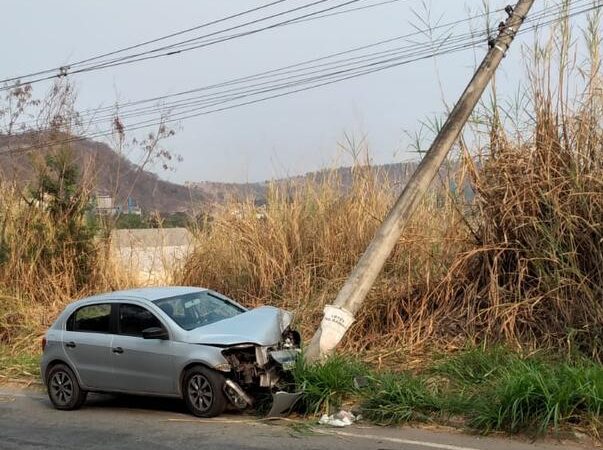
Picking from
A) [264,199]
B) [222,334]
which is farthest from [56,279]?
[222,334]

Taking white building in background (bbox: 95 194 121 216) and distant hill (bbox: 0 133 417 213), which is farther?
white building in background (bbox: 95 194 121 216)

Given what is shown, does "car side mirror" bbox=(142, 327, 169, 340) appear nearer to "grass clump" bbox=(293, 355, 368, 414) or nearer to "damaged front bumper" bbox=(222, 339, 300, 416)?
"damaged front bumper" bbox=(222, 339, 300, 416)

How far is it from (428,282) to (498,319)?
1408mm

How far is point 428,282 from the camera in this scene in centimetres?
1091

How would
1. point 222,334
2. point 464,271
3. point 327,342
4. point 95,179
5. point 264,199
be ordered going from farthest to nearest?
point 95,179 → point 264,199 → point 464,271 → point 327,342 → point 222,334

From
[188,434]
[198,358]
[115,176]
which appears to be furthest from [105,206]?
[188,434]

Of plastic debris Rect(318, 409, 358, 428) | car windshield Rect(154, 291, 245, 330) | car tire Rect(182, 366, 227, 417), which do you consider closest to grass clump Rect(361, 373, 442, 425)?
plastic debris Rect(318, 409, 358, 428)

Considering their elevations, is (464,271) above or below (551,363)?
above

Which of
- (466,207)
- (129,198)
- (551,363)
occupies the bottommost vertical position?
(551,363)

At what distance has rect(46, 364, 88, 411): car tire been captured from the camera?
9.28 meters

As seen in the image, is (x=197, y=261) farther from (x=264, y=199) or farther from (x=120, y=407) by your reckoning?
(x=120, y=407)

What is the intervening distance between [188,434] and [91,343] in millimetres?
2329

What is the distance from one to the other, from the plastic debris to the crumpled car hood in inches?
44.5

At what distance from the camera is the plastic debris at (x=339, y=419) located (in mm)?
7617
